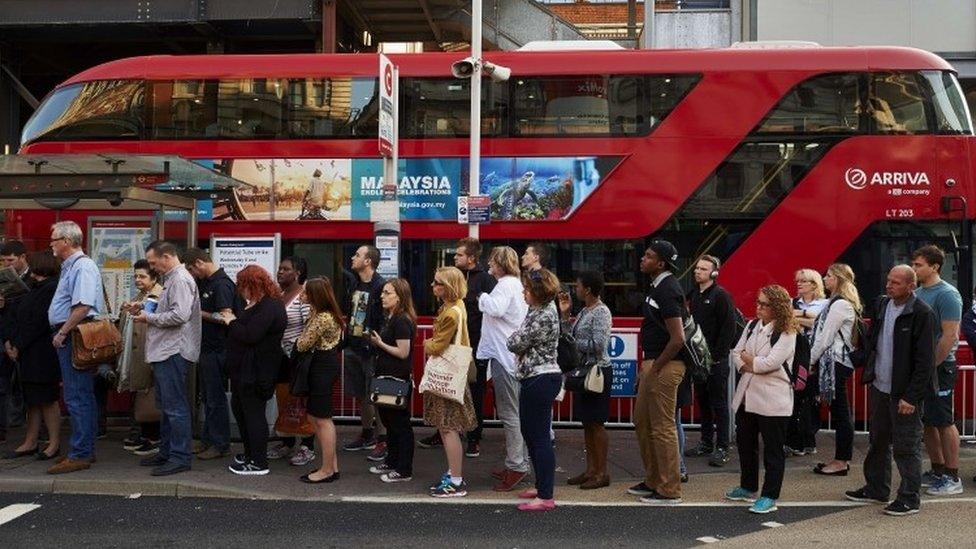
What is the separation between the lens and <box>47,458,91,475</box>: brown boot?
7570mm

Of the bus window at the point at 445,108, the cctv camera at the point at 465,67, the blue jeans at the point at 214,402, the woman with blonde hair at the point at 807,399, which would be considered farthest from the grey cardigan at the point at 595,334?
the bus window at the point at 445,108

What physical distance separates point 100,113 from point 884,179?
29.1 ft

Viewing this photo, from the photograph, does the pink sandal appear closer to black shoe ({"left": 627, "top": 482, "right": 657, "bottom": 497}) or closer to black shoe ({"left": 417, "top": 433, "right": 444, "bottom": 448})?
black shoe ({"left": 627, "top": 482, "right": 657, "bottom": 497})

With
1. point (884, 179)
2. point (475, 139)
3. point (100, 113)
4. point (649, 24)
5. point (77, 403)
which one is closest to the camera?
point (77, 403)

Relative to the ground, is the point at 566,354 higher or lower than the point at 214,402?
higher

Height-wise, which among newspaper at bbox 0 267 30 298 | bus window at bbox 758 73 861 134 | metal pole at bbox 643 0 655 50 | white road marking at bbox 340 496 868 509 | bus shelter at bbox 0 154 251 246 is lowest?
white road marking at bbox 340 496 868 509

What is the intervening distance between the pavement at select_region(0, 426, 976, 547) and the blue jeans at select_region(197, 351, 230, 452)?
27cm

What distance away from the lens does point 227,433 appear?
8336 millimetres

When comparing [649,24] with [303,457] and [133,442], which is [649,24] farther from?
[133,442]

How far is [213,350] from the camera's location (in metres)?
8.36

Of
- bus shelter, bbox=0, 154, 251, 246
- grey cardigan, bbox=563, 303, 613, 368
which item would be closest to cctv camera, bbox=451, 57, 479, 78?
bus shelter, bbox=0, 154, 251, 246

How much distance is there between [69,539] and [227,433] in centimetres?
235

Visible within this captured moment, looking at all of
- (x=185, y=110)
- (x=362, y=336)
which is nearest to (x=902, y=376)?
(x=362, y=336)

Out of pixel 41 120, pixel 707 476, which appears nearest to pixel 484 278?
pixel 707 476
